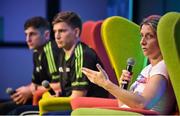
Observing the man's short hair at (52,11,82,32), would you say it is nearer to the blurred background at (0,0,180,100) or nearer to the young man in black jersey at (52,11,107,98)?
the young man in black jersey at (52,11,107,98)

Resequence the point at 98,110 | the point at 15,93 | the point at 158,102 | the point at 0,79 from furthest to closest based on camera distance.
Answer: the point at 0,79 → the point at 15,93 → the point at 158,102 → the point at 98,110

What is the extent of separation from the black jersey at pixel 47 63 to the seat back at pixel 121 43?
729 millimetres

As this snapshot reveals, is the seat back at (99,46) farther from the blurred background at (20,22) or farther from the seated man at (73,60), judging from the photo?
the blurred background at (20,22)

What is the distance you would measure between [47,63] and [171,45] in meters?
1.92

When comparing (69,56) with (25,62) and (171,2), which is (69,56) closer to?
(171,2)

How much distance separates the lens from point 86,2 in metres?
6.80

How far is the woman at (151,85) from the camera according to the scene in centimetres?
249

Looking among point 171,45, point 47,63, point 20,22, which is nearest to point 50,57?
point 47,63

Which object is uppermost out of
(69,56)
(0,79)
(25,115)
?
(69,56)

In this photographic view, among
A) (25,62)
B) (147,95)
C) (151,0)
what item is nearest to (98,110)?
(147,95)

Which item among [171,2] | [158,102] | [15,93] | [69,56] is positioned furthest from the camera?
[171,2]

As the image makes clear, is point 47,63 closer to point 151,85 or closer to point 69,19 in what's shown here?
point 69,19

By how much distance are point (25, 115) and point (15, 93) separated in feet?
1.79

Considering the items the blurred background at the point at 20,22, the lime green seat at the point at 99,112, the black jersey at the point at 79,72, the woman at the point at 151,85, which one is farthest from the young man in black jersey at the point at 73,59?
the blurred background at the point at 20,22
